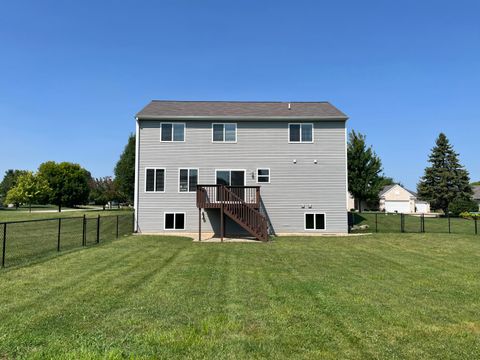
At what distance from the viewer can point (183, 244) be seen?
1416cm

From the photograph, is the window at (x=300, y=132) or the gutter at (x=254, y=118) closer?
the gutter at (x=254, y=118)

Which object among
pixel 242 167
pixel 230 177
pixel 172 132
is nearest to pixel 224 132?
pixel 242 167

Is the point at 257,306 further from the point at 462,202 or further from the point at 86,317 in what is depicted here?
the point at 462,202

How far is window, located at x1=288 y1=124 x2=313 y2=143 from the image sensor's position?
1973cm

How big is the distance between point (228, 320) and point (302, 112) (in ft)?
56.7

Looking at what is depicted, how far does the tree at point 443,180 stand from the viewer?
3972 cm

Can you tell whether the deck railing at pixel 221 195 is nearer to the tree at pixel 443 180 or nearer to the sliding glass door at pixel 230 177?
the sliding glass door at pixel 230 177

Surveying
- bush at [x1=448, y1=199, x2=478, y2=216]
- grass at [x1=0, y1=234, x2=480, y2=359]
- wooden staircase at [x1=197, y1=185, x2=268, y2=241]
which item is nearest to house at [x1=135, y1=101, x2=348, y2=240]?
wooden staircase at [x1=197, y1=185, x2=268, y2=241]

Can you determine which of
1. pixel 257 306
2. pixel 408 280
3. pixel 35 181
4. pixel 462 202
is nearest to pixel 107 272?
pixel 257 306

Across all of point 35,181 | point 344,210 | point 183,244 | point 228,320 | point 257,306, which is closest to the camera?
point 228,320

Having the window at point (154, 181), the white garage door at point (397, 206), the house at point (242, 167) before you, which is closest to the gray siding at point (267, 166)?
the house at point (242, 167)

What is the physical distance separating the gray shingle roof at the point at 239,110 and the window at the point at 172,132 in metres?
0.50

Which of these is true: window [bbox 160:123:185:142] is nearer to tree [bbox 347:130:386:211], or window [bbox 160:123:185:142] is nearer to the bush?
tree [bbox 347:130:386:211]

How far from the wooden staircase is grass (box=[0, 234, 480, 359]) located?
6224mm
